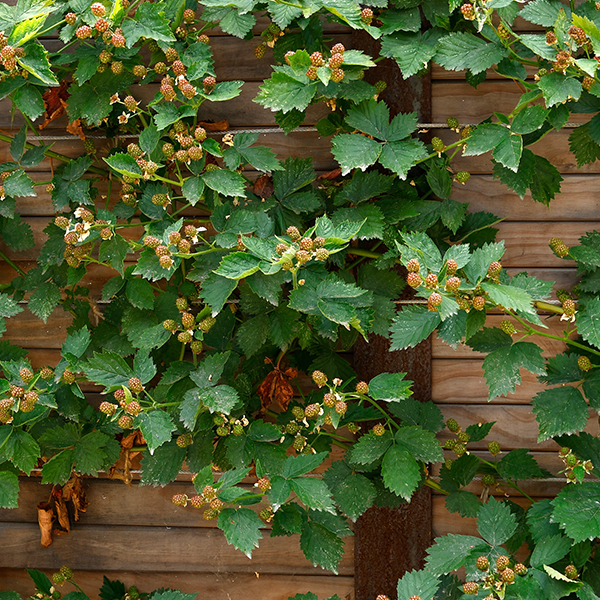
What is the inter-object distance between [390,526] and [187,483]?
0.60m

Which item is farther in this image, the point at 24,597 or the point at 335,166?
the point at 24,597

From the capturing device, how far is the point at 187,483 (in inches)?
70.6

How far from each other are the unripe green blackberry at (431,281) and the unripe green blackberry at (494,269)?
0.40ft

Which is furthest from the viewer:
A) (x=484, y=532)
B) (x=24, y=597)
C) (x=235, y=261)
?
(x=24, y=597)

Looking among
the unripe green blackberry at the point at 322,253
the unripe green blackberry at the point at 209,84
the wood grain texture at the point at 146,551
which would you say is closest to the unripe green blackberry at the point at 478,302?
the unripe green blackberry at the point at 322,253

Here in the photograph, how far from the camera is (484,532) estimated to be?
1312mm

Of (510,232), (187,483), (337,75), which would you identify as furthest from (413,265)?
(187,483)

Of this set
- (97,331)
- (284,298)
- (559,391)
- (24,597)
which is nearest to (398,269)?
(284,298)

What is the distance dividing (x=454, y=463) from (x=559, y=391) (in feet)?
1.12

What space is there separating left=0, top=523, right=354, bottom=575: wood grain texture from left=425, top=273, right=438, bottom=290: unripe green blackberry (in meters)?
1.02

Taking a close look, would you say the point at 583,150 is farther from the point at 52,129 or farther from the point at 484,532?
the point at 52,129

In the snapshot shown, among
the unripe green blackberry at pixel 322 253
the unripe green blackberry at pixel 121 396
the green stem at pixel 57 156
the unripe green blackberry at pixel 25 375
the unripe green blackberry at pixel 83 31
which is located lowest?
the unripe green blackberry at pixel 25 375

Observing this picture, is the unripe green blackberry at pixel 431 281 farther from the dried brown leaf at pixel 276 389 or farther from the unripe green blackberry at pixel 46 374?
the unripe green blackberry at pixel 46 374

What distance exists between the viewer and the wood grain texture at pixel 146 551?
1.80m
